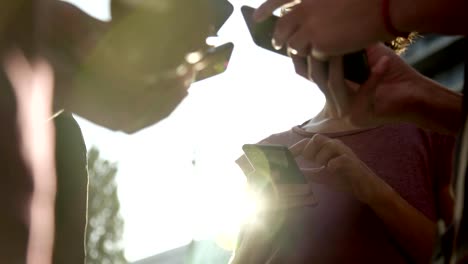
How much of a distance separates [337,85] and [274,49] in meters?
0.08

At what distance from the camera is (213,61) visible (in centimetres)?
57

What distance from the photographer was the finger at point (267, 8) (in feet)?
2.07

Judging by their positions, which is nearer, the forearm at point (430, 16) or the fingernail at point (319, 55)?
the forearm at point (430, 16)

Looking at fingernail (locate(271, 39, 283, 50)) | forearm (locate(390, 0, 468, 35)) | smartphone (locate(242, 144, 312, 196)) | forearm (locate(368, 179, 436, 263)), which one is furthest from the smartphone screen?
forearm (locate(390, 0, 468, 35))

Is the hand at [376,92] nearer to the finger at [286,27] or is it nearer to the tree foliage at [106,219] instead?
the finger at [286,27]

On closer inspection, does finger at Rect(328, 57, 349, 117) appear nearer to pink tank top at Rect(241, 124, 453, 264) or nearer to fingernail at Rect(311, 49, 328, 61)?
fingernail at Rect(311, 49, 328, 61)

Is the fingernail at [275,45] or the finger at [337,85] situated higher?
the fingernail at [275,45]

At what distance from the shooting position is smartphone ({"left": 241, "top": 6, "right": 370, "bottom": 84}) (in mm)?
629

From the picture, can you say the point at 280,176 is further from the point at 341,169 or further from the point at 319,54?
the point at 319,54

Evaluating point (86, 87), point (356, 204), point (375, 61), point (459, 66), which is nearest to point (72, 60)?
point (86, 87)

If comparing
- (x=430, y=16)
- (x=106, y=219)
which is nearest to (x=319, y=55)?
(x=430, y=16)

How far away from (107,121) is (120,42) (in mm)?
72

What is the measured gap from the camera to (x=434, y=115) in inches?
26.5

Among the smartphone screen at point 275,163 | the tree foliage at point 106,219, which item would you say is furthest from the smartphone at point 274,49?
the tree foliage at point 106,219
